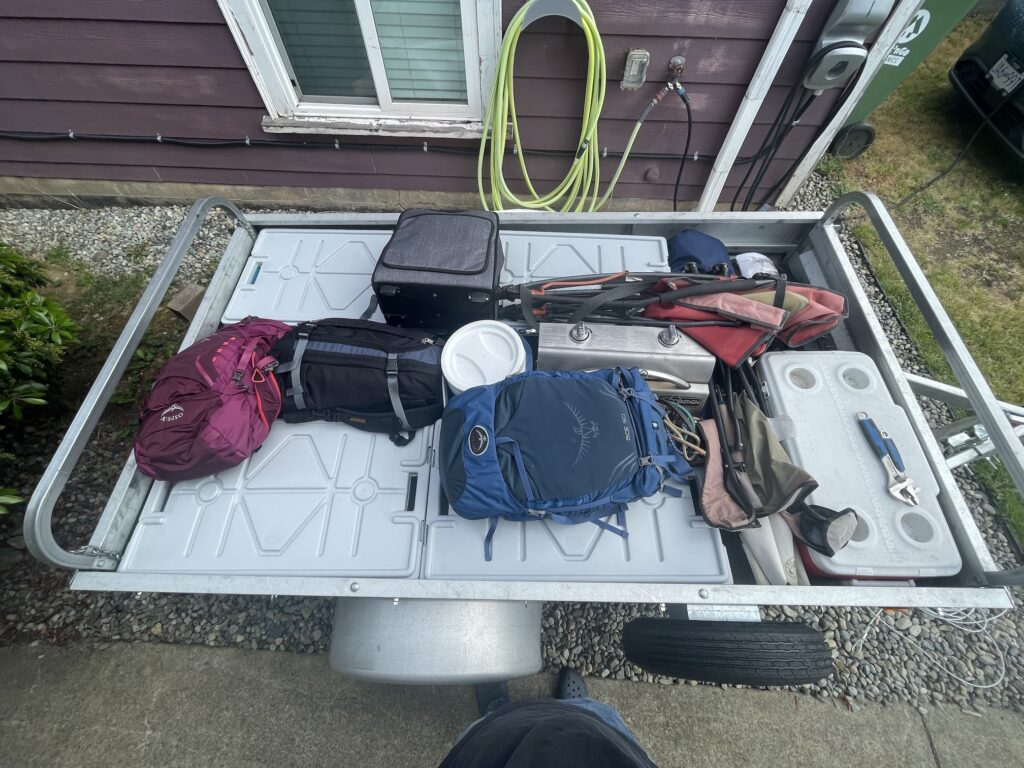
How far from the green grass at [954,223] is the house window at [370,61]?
10.6 feet

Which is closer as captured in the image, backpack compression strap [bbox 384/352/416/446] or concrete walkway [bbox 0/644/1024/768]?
backpack compression strap [bbox 384/352/416/446]

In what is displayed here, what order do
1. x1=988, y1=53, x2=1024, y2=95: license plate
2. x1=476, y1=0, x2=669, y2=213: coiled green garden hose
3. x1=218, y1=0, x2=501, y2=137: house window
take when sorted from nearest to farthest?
1. x1=476, y1=0, x2=669, y2=213: coiled green garden hose
2. x1=218, y1=0, x2=501, y2=137: house window
3. x1=988, y1=53, x2=1024, y2=95: license plate

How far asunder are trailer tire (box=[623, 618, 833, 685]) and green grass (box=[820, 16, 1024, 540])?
185 cm

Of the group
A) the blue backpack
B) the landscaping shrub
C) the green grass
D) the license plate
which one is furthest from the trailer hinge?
the license plate

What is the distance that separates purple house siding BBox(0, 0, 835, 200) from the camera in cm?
252

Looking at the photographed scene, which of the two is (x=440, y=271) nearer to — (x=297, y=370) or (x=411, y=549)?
(x=297, y=370)

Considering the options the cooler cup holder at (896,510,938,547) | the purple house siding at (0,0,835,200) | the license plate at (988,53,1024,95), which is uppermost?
the license plate at (988,53,1024,95)

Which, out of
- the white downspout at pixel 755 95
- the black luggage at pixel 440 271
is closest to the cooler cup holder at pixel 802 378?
the black luggage at pixel 440 271

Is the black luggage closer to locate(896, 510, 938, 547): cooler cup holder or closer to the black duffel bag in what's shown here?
the black duffel bag

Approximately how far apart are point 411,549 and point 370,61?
107 inches

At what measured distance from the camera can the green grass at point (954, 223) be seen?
3031 millimetres

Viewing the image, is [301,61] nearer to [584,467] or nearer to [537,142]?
[537,142]

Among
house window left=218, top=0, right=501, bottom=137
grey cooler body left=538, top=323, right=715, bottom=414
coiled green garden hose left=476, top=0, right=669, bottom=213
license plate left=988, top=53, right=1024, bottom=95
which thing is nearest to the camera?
grey cooler body left=538, top=323, right=715, bottom=414

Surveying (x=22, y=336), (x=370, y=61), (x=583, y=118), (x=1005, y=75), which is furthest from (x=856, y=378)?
(x=1005, y=75)
